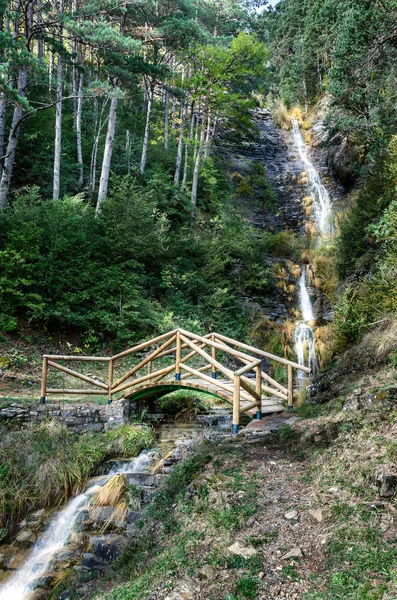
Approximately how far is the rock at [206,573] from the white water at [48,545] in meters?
2.62

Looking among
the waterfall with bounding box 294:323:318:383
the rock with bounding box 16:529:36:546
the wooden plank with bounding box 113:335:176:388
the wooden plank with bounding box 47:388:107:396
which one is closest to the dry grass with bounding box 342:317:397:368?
the wooden plank with bounding box 113:335:176:388

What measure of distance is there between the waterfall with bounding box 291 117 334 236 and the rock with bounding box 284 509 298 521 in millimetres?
16014

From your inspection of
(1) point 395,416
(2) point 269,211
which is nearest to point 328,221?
(2) point 269,211

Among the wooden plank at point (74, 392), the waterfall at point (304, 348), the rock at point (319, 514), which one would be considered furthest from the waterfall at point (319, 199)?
the rock at point (319, 514)

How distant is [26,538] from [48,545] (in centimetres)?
37

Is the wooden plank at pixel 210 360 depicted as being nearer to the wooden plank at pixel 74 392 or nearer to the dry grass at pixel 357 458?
the dry grass at pixel 357 458

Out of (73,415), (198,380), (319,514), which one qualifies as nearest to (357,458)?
(319,514)

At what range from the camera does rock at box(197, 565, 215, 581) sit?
335 centimetres

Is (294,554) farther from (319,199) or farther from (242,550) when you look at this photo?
(319,199)

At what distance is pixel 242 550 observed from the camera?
347cm

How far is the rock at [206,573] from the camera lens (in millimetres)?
3352

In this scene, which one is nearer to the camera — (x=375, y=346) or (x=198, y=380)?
(x=375, y=346)

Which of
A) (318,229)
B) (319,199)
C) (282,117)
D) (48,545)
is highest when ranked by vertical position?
(282,117)

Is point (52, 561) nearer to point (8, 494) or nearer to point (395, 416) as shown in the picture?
point (8, 494)
